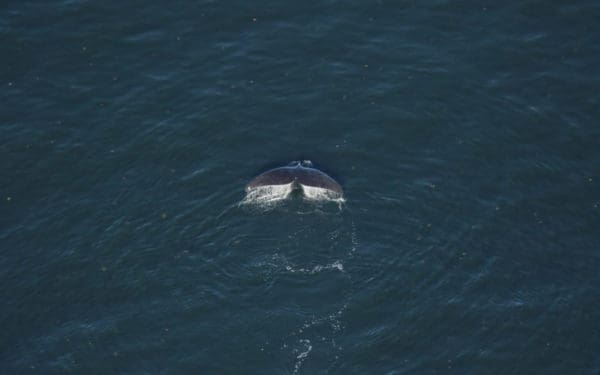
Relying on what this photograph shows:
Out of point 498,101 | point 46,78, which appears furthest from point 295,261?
point 46,78

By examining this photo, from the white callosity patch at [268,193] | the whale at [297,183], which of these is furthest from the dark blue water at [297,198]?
the whale at [297,183]

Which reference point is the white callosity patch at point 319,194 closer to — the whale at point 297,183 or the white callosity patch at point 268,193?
the whale at point 297,183

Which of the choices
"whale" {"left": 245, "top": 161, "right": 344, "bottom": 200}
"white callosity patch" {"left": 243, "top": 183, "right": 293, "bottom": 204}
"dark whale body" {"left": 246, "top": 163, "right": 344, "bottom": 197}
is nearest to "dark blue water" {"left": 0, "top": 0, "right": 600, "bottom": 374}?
"white callosity patch" {"left": 243, "top": 183, "right": 293, "bottom": 204}

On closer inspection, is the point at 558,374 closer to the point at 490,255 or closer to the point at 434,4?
the point at 490,255

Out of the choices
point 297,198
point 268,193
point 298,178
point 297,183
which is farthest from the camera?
point 268,193

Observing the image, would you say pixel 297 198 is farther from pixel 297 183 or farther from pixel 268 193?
pixel 268 193

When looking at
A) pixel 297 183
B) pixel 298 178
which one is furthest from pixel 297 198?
pixel 298 178

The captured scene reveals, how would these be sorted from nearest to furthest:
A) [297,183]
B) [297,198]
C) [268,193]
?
[297,183] → [297,198] → [268,193]

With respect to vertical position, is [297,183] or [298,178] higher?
[298,178]

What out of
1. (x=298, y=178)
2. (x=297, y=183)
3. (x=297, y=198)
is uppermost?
(x=298, y=178)
